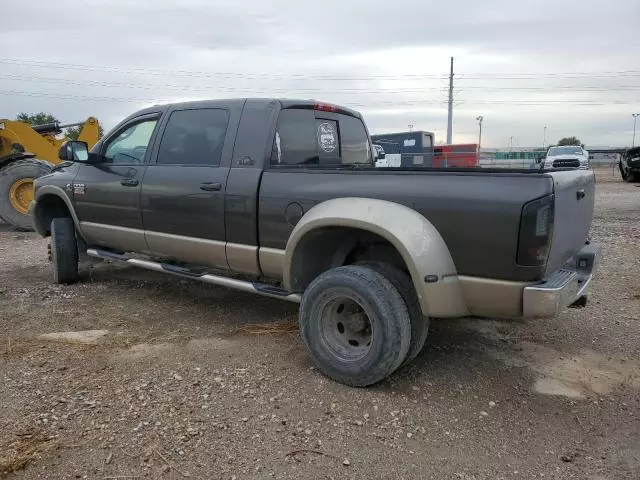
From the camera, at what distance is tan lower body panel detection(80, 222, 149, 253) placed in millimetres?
5258

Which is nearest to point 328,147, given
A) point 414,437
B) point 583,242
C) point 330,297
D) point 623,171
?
point 330,297

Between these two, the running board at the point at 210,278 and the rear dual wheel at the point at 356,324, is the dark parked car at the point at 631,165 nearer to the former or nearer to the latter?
the running board at the point at 210,278

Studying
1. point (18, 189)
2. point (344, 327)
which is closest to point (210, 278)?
point (344, 327)

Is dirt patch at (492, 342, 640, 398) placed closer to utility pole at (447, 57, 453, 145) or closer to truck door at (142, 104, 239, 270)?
truck door at (142, 104, 239, 270)

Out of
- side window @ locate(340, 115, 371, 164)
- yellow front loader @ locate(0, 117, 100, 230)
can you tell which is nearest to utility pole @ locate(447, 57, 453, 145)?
yellow front loader @ locate(0, 117, 100, 230)

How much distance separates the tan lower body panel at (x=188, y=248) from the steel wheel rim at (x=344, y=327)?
115cm

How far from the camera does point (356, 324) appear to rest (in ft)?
12.4

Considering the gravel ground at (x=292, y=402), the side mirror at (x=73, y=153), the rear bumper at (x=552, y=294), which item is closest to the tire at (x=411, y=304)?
the gravel ground at (x=292, y=402)

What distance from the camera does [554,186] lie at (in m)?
3.04

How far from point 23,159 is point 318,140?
8.61 metres

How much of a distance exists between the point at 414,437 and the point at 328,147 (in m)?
2.71

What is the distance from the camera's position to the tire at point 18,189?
10445 mm

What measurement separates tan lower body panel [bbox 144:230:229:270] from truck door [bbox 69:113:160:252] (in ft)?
0.65

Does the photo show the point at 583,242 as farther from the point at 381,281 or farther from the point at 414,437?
the point at 414,437
